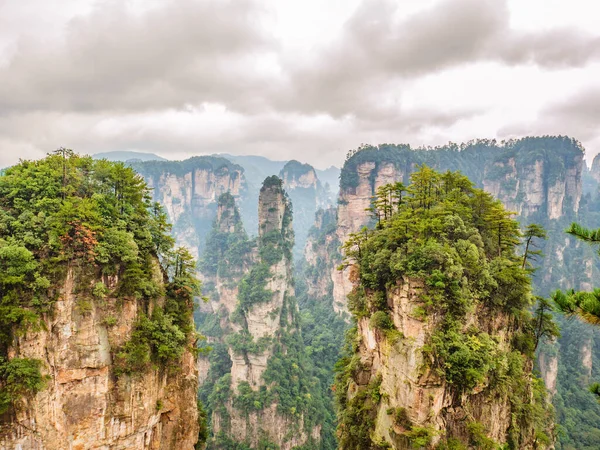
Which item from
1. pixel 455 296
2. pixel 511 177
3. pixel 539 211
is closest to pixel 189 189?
pixel 511 177

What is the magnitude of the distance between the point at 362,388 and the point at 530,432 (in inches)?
336

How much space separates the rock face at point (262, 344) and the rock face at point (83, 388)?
31.4 meters

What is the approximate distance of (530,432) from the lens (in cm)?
1812

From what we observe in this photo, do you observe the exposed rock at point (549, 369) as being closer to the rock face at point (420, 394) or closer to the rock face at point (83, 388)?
the rock face at point (420, 394)

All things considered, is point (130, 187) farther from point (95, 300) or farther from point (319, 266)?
point (319, 266)

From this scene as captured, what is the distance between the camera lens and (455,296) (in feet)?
53.8

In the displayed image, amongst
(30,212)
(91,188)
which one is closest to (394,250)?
(91,188)

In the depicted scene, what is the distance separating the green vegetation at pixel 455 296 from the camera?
16016 mm

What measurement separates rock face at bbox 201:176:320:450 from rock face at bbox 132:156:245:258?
57268mm

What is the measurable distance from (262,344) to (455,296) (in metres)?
37.7

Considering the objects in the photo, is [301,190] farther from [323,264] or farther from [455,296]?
[455,296]

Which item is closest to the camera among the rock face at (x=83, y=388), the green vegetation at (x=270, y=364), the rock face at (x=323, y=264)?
the rock face at (x=83, y=388)

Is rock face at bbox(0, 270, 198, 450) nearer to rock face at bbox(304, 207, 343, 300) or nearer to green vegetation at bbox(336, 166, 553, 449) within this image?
green vegetation at bbox(336, 166, 553, 449)

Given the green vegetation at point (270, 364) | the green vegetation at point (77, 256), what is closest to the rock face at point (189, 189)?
the green vegetation at point (270, 364)
